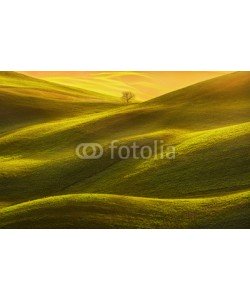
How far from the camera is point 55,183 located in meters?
6.75

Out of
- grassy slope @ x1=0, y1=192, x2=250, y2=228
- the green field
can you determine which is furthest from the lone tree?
grassy slope @ x1=0, y1=192, x2=250, y2=228

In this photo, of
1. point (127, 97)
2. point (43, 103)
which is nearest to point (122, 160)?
point (127, 97)

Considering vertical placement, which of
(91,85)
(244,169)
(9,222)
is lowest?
(9,222)

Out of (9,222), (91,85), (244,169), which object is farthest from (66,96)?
(244,169)

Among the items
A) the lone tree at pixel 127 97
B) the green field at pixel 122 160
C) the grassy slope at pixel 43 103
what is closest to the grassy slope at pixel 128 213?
the green field at pixel 122 160

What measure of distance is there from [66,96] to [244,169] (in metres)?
2.29

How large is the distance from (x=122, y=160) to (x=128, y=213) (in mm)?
652

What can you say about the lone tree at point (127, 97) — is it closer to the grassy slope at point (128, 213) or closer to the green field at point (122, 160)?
the green field at point (122, 160)

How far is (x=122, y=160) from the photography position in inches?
268

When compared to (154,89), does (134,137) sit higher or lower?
lower

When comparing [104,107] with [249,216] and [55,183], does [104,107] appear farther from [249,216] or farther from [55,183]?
[249,216]

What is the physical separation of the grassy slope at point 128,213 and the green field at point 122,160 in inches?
0.4

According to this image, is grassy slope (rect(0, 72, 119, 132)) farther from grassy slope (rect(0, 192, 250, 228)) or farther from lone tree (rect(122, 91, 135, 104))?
grassy slope (rect(0, 192, 250, 228))

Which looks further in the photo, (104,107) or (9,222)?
(104,107)
